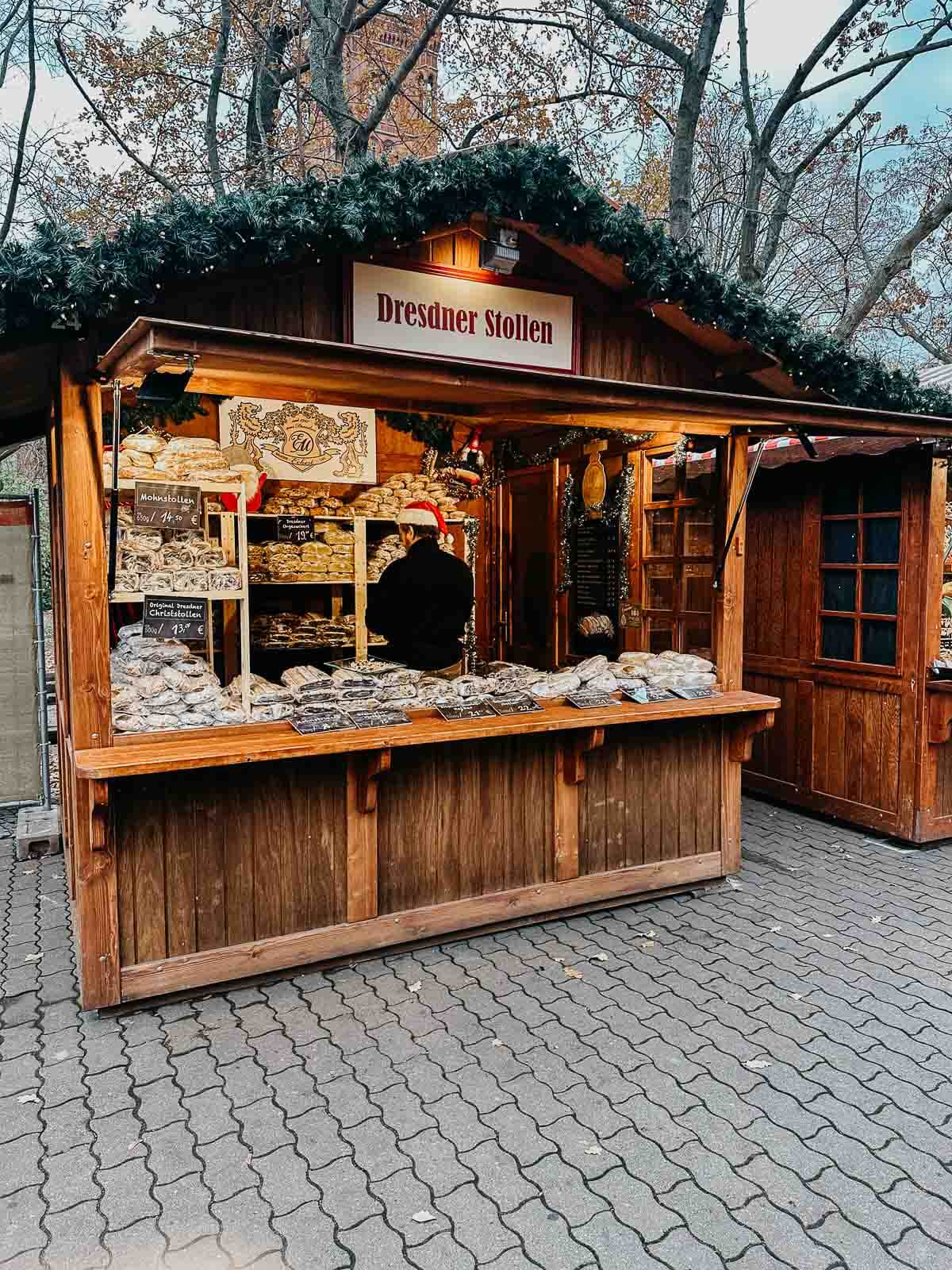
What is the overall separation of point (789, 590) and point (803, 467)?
92 cm

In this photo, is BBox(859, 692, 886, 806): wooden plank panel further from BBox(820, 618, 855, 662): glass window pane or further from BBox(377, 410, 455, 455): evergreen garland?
BBox(377, 410, 455, 455): evergreen garland

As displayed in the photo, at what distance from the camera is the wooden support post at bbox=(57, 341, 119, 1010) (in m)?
3.37

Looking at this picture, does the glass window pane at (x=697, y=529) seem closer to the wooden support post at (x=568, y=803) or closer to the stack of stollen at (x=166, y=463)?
the wooden support post at (x=568, y=803)

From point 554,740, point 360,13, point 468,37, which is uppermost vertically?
point 468,37

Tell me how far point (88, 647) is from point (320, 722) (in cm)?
104

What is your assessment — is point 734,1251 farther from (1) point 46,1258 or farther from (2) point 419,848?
(2) point 419,848

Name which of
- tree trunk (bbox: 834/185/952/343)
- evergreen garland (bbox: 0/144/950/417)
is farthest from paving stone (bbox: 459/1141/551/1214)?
tree trunk (bbox: 834/185/952/343)

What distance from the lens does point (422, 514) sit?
552cm

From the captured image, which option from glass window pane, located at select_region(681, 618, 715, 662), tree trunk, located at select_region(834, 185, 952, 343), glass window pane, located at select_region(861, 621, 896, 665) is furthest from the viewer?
tree trunk, located at select_region(834, 185, 952, 343)

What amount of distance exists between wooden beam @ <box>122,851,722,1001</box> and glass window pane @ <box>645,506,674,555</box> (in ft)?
6.81

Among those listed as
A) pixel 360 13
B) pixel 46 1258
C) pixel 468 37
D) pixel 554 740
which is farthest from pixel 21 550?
pixel 468 37

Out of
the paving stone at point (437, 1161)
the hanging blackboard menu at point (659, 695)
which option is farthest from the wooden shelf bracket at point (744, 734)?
the paving stone at point (437, 1161)

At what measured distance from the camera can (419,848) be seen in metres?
4.17

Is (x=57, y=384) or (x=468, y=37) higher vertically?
(x=468, y=37)
